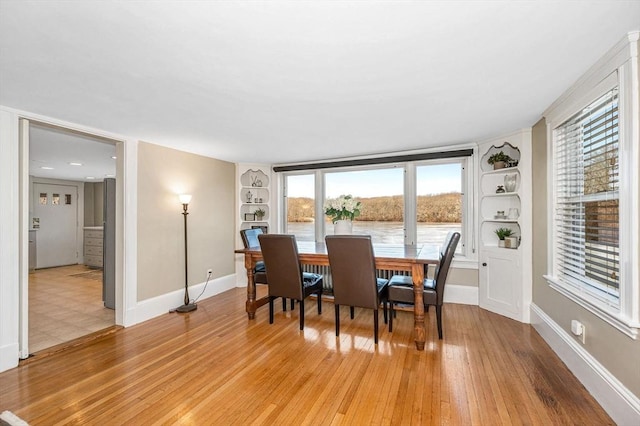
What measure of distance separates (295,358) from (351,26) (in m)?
2.47

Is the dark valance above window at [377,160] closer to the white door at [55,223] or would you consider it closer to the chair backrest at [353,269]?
the chair backrest at [353,269]

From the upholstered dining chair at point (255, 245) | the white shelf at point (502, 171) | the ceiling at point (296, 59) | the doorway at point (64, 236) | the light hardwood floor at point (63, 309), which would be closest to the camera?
the ceiling at point (296, 59)

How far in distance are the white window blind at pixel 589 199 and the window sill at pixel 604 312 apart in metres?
0.07

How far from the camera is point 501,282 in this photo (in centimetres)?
339

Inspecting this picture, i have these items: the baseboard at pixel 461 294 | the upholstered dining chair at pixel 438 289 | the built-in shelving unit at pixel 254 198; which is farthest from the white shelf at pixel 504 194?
the built-in shelving unit at pixel 254 198

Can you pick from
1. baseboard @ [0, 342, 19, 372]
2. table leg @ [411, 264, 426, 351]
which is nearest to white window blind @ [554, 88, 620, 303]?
table leg @ [411, 264, 426, 351]

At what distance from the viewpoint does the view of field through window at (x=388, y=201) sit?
411cm

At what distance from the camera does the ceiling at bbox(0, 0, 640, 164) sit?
1271 mm

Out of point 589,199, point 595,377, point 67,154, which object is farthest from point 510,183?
point 67,154

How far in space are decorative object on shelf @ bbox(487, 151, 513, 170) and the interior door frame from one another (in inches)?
173

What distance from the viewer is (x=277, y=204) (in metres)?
5.20

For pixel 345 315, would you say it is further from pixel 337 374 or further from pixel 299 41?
pixel 299 41

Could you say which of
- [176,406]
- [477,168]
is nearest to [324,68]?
[176,406]

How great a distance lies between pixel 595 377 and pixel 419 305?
3.98 ft
